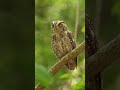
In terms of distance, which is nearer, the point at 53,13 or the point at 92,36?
the point at 53,13

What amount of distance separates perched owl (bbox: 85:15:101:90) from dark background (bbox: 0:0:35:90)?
0.25 metres

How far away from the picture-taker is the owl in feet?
4.06

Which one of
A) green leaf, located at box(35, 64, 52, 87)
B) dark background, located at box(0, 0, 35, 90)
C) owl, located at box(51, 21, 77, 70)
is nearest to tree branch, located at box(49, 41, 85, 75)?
owl, located at box(51, 21, 77, 70)

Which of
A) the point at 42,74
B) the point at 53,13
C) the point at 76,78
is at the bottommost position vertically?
the point at 76,78

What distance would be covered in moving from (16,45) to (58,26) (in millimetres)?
220

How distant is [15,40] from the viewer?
1.09 metres

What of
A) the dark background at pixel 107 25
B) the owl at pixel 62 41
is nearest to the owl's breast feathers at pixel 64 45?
the owl at pixel 62 41

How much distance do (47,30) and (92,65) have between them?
24 centimetres

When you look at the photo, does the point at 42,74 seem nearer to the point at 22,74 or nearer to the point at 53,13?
the point at 22,74

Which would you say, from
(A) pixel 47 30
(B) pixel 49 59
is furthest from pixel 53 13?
(B) pixel 49 59

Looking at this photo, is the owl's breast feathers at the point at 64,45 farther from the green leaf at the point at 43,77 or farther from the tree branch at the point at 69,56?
the green leaf at the point at 43,77

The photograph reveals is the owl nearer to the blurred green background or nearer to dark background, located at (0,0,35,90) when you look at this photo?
the blurred green background

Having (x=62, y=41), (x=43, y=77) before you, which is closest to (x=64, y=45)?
(x=62, y=41)

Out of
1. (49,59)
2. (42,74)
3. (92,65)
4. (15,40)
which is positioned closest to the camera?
(42,74)
